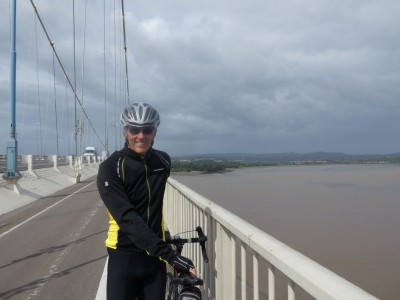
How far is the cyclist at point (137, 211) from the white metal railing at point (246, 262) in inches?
16.6

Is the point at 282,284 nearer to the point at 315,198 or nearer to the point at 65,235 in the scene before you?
the point at 65,235

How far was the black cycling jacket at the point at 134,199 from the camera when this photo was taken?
2529 mm

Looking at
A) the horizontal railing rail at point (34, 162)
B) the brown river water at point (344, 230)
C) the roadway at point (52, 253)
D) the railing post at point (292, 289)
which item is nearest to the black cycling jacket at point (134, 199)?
the railing post at point (292, 289)

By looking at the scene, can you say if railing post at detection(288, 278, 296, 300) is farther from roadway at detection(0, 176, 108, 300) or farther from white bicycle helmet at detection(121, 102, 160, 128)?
roadway at detection(0, 176, 108, 300)

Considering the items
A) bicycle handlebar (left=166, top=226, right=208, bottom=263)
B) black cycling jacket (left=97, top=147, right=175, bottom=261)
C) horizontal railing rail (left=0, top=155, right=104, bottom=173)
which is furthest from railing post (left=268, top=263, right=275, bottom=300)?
horizontal railing rail (left=0, top=155, right=104, bottom=173)

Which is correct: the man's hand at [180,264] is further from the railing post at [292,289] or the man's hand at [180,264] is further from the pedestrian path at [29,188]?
the pedestrian path at [29,188]

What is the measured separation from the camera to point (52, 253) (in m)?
7.46

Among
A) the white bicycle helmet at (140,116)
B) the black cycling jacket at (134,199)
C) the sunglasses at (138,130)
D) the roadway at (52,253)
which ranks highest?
the white bicycle helmet at (140,116)

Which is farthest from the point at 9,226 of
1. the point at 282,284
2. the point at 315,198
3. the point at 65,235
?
the point at 315,198

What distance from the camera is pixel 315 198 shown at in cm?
3400

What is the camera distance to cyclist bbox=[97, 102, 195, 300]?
254 centimetres

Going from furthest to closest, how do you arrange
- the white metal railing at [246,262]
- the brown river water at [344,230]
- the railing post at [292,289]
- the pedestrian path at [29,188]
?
the pedestrian path at [29,188]
the brown river water at [344,230]
the railing post at [292,289]
the white metal railing at [246,262]

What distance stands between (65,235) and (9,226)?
2.08 meters

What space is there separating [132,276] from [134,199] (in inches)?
18.5
